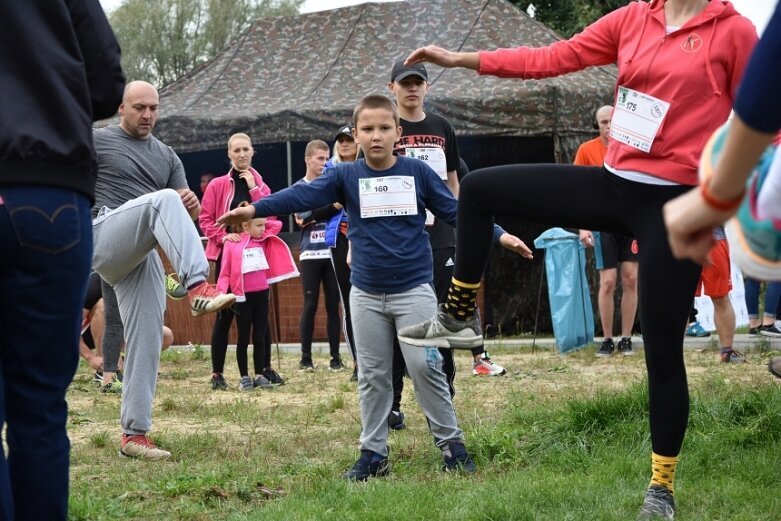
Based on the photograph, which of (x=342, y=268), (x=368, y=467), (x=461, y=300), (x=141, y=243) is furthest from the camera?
(x=342, y=268)

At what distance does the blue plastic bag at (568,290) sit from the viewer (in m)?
10.8

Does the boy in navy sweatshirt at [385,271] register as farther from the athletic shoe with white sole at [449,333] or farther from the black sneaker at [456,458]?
the athletic shoe with white sole at [449,333]

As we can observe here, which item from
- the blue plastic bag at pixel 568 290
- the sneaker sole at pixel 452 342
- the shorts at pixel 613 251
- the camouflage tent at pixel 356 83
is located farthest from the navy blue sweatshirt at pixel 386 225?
the camouflage tent at pixel 356 83

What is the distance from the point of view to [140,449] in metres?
5.45

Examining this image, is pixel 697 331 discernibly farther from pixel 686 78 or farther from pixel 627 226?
pixel 686 78

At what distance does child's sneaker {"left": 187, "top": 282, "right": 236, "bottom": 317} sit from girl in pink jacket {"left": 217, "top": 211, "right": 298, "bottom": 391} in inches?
135

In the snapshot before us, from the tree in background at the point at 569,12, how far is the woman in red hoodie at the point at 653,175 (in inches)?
630

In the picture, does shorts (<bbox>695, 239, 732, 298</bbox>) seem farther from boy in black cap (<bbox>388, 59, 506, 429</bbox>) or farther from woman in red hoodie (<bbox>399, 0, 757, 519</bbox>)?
woman in red hoodie (<bbox>399, 0, 757, 519</bbox>)

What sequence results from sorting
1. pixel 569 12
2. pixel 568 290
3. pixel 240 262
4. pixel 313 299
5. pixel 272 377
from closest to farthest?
pixel 240 262 < pixel 272 377 < pixel 313 299 < pixel 568 290 < pixel 569 12

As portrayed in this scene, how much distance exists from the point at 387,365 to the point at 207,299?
898 mm

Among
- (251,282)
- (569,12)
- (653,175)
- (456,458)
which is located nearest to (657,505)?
(653,175)

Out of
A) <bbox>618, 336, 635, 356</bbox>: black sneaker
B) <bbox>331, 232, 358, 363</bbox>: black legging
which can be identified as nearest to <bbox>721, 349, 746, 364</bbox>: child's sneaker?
<bbox>618, 336, 635, 356</bbox>: black sneaker

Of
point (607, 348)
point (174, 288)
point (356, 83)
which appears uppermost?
point (356, 83)

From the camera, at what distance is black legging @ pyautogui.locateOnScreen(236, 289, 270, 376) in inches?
339
